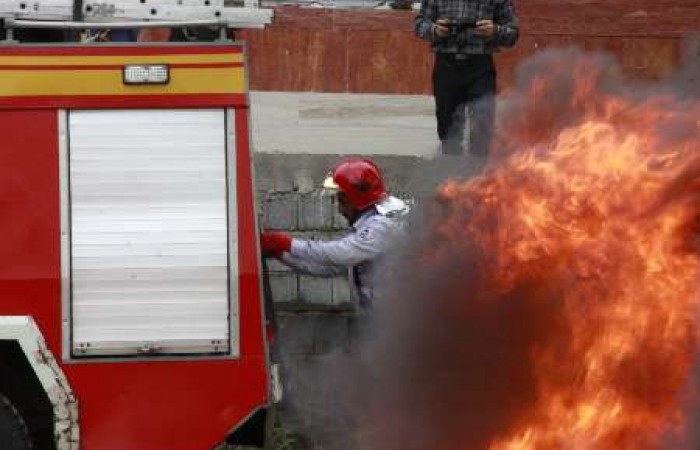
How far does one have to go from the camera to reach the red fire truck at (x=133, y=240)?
5762mm

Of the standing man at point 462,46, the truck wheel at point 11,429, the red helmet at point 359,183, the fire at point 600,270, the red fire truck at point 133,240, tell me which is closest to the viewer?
the red fire truck at point 133,240

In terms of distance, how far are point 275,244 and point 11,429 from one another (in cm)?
159

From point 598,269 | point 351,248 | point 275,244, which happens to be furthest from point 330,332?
point 598,269

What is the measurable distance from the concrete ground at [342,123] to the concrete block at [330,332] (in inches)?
62.9

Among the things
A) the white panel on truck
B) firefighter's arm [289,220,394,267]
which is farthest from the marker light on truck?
firefighter's arm [289,220,394,267]

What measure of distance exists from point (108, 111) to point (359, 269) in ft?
5.93

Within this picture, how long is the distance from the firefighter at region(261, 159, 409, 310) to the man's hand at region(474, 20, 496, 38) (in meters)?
1.97

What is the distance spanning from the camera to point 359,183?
6941 mm

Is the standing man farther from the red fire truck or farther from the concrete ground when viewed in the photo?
the red fire truck

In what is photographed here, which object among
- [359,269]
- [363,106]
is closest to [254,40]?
[363,106]

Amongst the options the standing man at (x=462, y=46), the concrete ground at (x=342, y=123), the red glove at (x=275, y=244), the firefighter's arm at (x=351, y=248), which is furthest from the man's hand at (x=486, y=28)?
the red glove at (x=275, y=244)

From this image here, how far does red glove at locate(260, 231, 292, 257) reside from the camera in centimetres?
675

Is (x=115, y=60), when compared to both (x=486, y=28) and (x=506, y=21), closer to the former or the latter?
(x=486, y=28)

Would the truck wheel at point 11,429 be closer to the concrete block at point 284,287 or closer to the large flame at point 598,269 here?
the large flame at point 598,269
